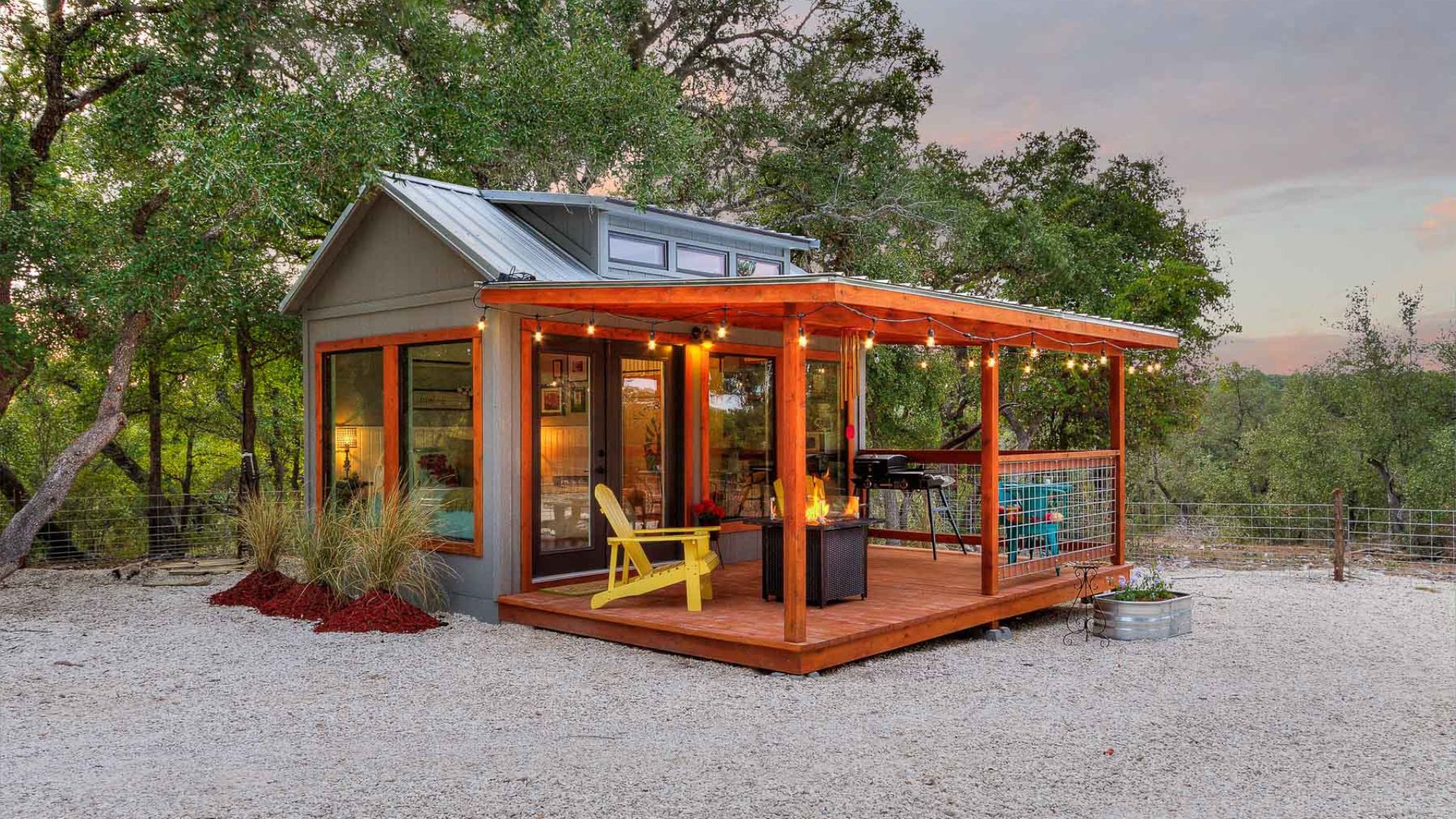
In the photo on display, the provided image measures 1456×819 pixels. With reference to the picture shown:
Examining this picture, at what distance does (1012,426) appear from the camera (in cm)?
1755

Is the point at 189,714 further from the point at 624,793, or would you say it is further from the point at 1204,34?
the point at 1204,34

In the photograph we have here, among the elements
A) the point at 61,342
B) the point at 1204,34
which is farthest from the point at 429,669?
the point at 1204,34

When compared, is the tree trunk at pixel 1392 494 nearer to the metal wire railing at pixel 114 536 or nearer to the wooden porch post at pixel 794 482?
the wooden porch post at pixel 794 482

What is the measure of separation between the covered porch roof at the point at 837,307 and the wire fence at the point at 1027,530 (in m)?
1.10

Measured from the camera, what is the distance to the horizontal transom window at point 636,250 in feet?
30.0

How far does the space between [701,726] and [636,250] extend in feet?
17.3

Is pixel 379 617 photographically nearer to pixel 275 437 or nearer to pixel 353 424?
pixel 353 424

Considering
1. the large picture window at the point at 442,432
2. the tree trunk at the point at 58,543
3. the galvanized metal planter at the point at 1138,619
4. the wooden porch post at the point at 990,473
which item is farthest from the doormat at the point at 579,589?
the tree trunk at the point at 58,543

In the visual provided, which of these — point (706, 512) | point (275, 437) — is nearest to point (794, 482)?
point (706, 512)

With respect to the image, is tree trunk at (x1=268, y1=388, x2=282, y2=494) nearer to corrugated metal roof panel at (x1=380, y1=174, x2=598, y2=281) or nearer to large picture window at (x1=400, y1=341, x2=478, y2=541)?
corrugated metal roof panel at (x1=380, y1=174, x2=598, y2=281)

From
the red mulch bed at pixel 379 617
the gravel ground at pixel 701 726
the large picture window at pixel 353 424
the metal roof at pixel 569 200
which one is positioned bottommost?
the gravel ground at pixel 701 726

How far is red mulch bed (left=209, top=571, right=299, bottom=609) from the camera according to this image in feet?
28.7

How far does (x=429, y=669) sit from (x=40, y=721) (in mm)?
1989

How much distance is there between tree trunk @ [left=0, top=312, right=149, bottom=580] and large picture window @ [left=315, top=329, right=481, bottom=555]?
206cm
